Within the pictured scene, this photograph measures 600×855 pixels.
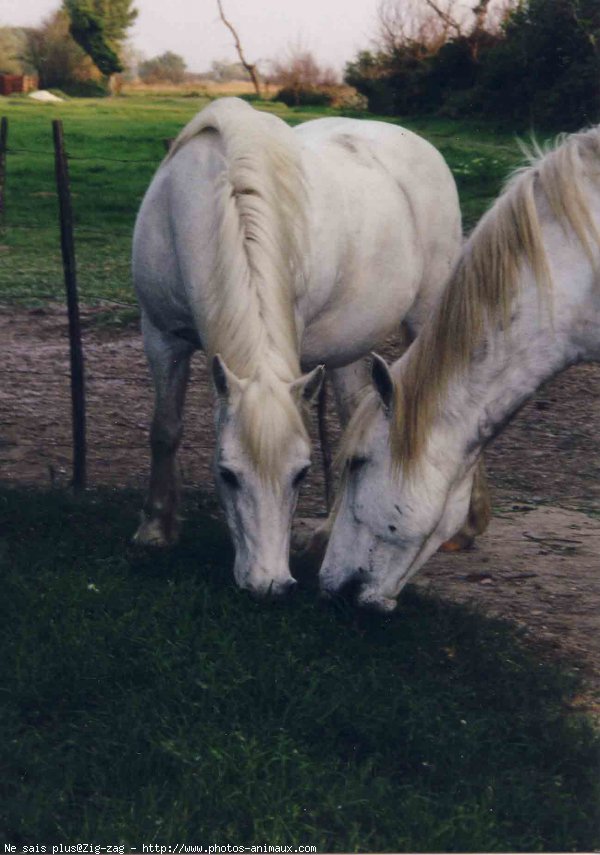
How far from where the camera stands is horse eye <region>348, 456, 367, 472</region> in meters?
3.53

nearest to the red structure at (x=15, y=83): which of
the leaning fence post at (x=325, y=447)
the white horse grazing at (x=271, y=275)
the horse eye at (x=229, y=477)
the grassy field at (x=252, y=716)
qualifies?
the white horse grazing at (x=271, y=275)

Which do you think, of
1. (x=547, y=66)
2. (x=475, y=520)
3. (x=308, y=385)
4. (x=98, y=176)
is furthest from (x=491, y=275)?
(x=98, y=176)

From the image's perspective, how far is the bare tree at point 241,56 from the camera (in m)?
4.39

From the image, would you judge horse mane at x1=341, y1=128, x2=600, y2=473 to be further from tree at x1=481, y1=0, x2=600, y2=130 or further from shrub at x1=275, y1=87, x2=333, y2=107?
tree at x1=481, y1=0, x2=600, y2=130

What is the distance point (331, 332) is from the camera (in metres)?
5.07

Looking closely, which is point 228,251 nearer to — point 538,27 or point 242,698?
point 242,698

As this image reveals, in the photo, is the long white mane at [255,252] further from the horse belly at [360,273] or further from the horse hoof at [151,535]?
the horse hoof at [151,535]

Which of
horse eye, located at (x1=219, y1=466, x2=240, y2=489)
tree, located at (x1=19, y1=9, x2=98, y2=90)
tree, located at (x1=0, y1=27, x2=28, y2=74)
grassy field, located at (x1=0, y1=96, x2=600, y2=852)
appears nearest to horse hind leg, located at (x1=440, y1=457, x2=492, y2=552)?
grassy field, located at (x1=0, y1=96, x2=600, y2=852)

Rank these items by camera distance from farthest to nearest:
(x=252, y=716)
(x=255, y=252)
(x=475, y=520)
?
(x=475, y=520) → (x=255, y=252) → (x=252, y=716)

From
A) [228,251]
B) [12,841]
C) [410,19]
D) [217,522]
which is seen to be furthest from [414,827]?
[410,19]

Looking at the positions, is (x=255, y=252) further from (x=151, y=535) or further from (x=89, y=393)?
(x=89, y=393)

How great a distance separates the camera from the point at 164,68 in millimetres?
5031

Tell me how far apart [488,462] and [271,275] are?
3.15 metres

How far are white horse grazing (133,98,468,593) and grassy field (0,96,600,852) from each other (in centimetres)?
29
